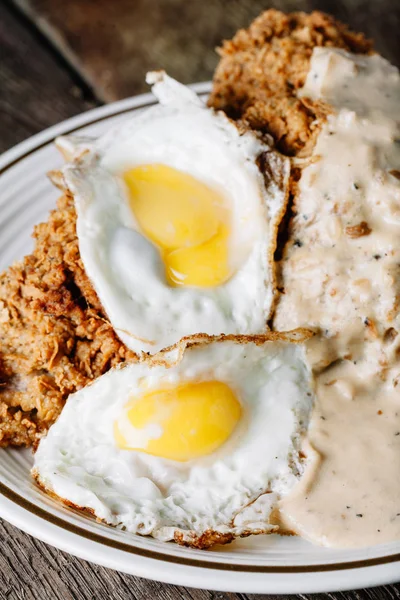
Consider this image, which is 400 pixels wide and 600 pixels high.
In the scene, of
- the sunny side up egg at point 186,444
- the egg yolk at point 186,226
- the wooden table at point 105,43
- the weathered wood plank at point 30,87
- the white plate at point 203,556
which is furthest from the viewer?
the wooden table at point 105,43

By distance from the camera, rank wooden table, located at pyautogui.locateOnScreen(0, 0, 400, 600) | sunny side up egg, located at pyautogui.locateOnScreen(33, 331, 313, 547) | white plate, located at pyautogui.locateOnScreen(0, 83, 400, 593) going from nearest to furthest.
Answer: white plate, located at pyautogui.locateOnScreen(0, 83, 400, 593) < sunny side up egg, located at pyautogui.locateOnScreen(33, 331, 313, 547) < wooden table, located at pyautogui.locateOnScreen(0, 0, 400, 600)

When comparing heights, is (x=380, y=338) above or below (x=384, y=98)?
below

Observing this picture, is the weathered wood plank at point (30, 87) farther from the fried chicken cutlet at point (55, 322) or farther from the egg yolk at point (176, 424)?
the egg yolk at point (176, 424)

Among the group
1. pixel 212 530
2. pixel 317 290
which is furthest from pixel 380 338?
pixel 212 530

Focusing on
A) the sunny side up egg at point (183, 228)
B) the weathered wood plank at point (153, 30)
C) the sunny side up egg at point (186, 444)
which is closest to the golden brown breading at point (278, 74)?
the sunny side up egg at point (183, 228)

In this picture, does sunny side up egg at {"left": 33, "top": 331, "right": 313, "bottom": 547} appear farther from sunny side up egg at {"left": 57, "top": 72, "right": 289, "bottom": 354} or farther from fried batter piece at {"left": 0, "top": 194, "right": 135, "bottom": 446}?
sunny side up egg at {"left": 57, "top": 72, "right": 289, "bottom": 354}

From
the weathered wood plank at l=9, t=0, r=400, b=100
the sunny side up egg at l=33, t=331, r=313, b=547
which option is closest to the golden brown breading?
the sunny side up egg at l=33, t=331, r=313, b=547

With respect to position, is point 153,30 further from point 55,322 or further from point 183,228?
point 55,322

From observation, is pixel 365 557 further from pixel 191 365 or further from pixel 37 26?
pixel 37 26
